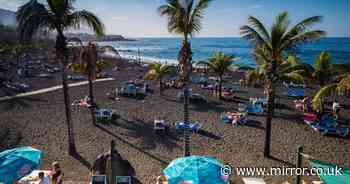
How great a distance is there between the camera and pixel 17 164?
779 cm

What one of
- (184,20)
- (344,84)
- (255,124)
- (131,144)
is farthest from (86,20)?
(255,124)

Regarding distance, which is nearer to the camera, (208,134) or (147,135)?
(147,135)

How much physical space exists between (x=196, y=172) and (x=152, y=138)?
371 inches

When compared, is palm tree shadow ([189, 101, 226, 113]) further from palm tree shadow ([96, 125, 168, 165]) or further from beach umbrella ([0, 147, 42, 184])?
beach umbrella ([0, 147, 42, 184])

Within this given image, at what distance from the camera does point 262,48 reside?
1238 centimetres

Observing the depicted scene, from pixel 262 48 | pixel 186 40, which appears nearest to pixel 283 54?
pixel 262 48

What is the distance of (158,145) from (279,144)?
7146mm

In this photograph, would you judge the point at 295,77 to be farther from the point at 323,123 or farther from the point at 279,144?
the point at 323,123

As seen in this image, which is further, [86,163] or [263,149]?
[263,149]

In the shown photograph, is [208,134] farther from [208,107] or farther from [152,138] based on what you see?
[208,107]

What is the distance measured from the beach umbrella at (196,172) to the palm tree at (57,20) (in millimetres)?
8238

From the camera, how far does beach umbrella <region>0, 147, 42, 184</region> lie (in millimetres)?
7480

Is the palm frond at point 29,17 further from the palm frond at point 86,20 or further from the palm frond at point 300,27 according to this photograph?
the palm frond at point 300,27

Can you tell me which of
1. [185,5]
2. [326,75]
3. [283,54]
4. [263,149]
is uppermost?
[185,5]
